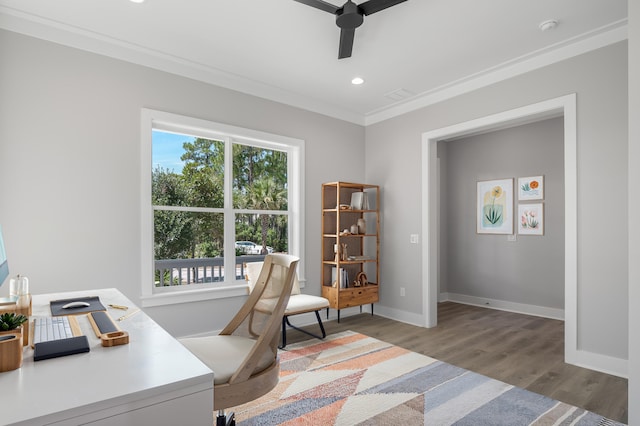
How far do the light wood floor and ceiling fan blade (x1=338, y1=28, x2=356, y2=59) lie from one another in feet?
8.82

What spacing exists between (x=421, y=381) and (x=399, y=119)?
10.1 feet

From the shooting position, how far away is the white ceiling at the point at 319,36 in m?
2.52

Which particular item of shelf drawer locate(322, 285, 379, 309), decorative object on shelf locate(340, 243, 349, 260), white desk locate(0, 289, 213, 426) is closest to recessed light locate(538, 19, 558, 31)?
decorative object on shelf locate(340, 243, 349, 260)

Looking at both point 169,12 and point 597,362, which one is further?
point 597,362

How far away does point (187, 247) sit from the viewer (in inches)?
137

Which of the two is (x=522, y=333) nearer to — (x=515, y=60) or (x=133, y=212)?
(x=515, y=60)

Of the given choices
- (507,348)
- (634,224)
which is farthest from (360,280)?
(634,224)

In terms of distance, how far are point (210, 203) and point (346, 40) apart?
208 cm

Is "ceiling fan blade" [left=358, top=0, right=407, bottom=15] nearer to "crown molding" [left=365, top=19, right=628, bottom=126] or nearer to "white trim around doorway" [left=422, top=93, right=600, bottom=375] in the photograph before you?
"crown molding" [left=365, top=19, right=628, bottom=126]

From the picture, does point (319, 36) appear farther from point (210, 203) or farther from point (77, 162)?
point (77, 162)

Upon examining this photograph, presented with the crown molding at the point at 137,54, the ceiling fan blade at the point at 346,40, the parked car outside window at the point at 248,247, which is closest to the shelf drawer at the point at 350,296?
the parked car outside window at the point at 248,247

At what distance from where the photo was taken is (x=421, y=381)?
8.79 ft

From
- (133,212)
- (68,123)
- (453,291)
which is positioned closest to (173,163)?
(133,212)

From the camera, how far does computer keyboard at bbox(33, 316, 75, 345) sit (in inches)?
48.1
